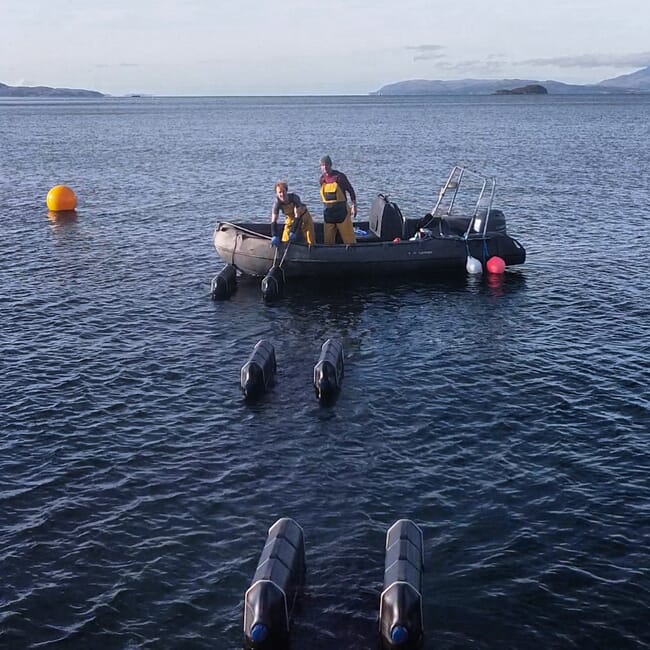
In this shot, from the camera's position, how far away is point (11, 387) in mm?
23469

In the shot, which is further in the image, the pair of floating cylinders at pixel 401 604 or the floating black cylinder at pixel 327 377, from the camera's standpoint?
the floating black cylinder at pixel 327 377

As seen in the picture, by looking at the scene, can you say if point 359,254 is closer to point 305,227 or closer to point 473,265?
point 305,227

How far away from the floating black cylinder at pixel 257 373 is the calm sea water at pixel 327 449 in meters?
0.56

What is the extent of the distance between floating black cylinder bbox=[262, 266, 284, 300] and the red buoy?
862cm

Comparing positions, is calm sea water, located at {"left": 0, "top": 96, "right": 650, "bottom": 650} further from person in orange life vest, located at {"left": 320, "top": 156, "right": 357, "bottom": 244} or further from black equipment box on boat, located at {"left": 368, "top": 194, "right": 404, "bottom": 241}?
black equipment box on boat, located at {"left": 368, "top": 194, "right": 404, "bottom": 241}

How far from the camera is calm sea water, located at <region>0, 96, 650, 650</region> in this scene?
14.2 meters

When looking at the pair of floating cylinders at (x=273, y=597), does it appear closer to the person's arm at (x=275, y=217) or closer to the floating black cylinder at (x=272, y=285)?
the floating black cylinder at (x=272, y=285)

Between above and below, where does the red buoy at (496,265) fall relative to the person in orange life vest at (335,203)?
below

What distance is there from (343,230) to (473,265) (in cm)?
559

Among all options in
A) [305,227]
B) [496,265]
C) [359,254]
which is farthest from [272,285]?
[496,265]

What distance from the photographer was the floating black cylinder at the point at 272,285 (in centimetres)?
3080

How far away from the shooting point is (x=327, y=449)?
64.1 ft

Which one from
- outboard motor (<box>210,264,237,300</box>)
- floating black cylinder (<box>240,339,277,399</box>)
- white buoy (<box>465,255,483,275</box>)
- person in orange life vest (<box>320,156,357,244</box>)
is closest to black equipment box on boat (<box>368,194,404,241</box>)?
person in orange life vest (<box>320,156,357,244</box>)

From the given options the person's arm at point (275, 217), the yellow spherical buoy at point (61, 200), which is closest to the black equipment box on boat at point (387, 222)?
the person's arm at point (275, 217)
